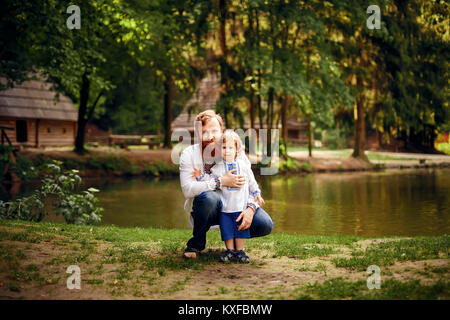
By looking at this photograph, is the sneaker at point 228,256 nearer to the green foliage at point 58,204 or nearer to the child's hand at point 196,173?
the child's hand at point 196,173

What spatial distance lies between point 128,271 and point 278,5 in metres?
20.6

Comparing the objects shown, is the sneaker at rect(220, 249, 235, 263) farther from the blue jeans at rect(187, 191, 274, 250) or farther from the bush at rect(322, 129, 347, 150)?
the bush at rect(322, 129, 347, 150)

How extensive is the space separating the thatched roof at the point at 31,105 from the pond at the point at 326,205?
1380 cm

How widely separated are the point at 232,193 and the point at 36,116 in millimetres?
32253

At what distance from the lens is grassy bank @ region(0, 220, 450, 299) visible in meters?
5.12

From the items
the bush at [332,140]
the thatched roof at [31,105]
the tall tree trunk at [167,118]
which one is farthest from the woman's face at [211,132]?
the bush at [332,140]

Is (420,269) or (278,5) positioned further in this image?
(278,5)

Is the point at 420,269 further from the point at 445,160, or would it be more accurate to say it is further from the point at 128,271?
the point at 445,160

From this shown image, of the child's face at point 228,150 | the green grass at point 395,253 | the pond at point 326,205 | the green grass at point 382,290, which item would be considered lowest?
the pond at point 326,205

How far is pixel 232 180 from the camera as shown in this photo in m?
6.27

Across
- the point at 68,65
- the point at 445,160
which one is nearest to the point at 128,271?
the point at 68,65

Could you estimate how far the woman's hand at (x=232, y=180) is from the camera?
627 cm

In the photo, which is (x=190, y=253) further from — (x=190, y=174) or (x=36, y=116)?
(x=36, y=116)
